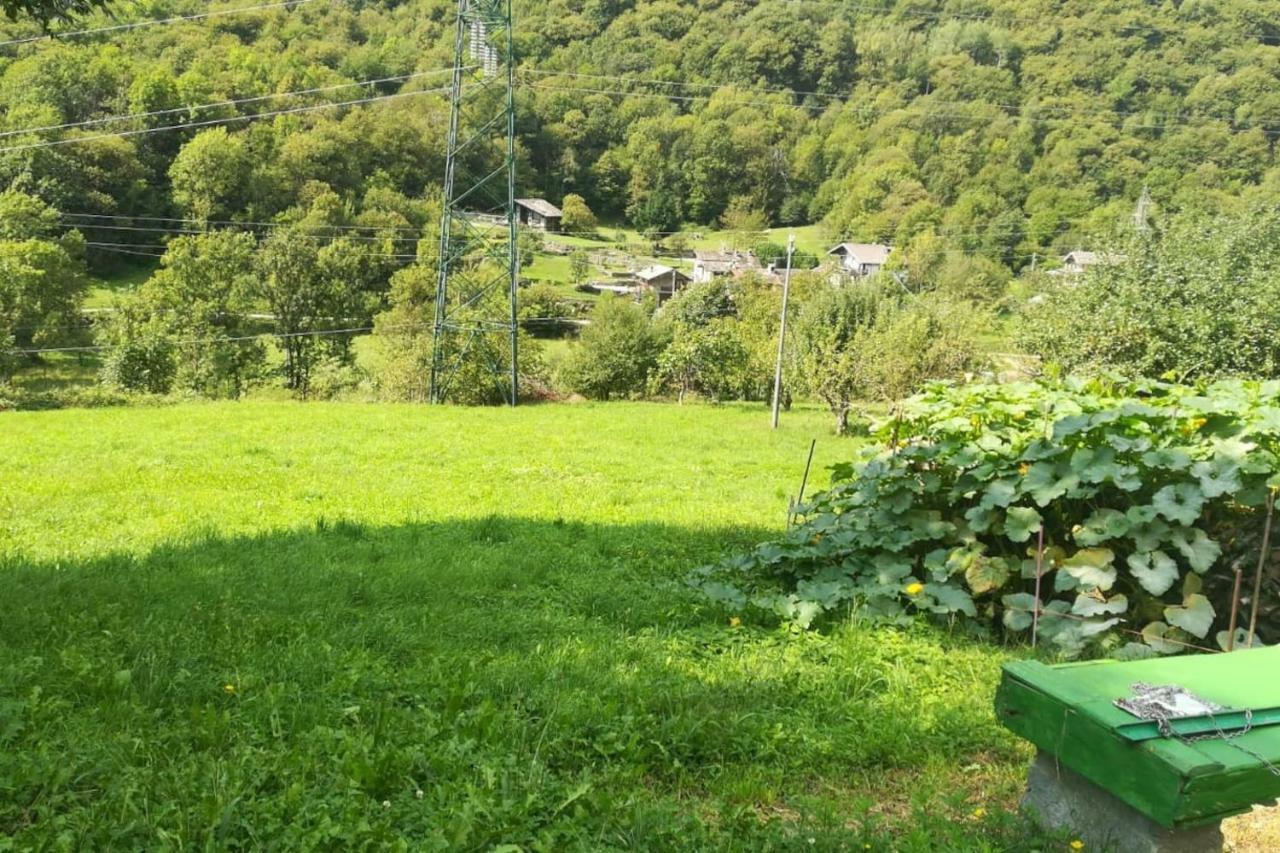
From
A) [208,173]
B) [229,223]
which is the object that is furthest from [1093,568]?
[208,173]

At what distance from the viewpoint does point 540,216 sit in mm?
76438

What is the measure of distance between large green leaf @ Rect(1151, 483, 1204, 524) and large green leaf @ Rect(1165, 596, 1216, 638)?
1.22ft

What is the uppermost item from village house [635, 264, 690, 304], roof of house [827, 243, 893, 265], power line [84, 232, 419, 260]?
roof of house [827, 243, 893, 265]

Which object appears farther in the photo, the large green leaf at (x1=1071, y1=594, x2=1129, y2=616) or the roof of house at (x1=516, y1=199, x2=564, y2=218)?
the roof of house at (x1=516, y1=199, x2=564, y2=218)

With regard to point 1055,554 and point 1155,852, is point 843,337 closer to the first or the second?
point 1055,554

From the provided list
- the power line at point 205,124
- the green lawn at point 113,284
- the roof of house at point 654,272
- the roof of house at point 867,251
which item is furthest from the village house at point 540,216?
the green lawn at point 113,284

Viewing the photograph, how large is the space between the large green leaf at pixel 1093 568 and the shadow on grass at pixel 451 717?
2.00ft

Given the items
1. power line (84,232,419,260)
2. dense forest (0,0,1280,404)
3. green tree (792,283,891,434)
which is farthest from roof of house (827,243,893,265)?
green tree (792,283,891,434)

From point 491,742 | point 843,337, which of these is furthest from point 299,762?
point 843,337

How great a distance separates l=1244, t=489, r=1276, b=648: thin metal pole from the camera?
Answer: 3510 millimetres

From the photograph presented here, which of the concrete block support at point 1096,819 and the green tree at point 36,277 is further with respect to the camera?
the green tree at point 36,277

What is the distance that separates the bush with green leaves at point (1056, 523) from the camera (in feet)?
12.2

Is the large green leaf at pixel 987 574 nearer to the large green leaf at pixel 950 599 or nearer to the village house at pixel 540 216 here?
the large green leaf at pixel 950 599

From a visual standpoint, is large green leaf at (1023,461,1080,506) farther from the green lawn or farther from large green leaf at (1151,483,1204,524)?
the green lawn
